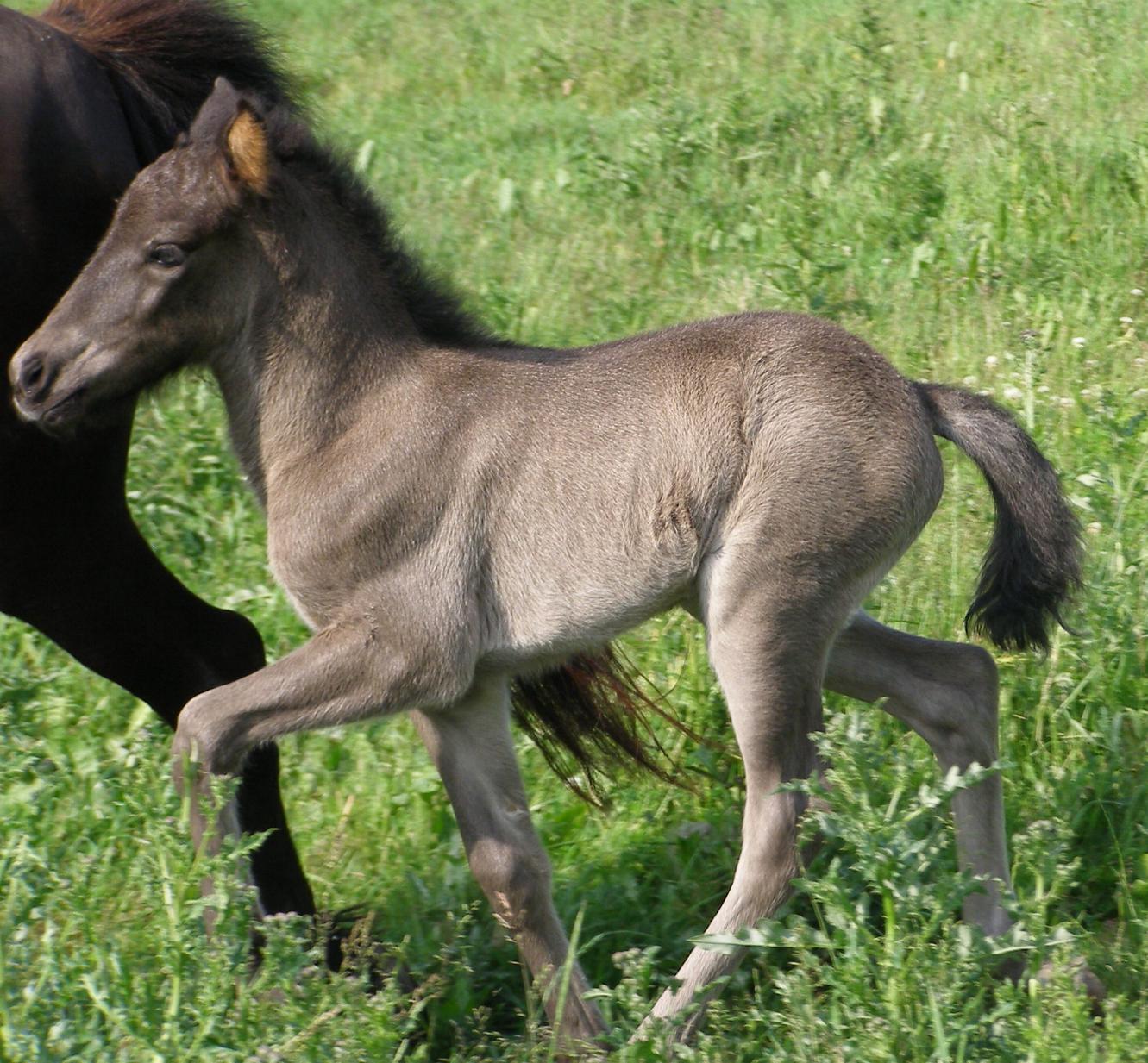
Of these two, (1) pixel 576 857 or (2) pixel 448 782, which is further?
(1) pixel 576 857

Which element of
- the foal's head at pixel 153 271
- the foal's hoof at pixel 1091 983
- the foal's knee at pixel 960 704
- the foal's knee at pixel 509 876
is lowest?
the foal's hoof at pixel 1091 983

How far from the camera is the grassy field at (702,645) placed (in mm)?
2791

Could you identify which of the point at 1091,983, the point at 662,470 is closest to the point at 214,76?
the point at 662,470

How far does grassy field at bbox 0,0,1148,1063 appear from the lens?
2.79 meters

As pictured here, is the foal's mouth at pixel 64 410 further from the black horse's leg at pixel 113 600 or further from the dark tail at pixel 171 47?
the dark tail at pixel 171 47

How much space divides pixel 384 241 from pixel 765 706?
128cm

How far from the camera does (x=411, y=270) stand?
354 cm

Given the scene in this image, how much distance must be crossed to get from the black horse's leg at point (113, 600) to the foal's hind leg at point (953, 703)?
53.2 inches

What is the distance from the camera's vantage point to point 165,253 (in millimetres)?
3174

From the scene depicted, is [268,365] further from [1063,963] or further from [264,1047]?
[1063,963]

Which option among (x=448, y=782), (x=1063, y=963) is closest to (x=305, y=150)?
(x=448, y=782)

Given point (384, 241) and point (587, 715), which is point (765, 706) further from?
point (384, 241)

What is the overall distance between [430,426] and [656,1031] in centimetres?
→ 127

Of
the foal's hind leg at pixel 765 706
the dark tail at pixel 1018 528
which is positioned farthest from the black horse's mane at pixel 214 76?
the dark tail at pixel 1018 528
